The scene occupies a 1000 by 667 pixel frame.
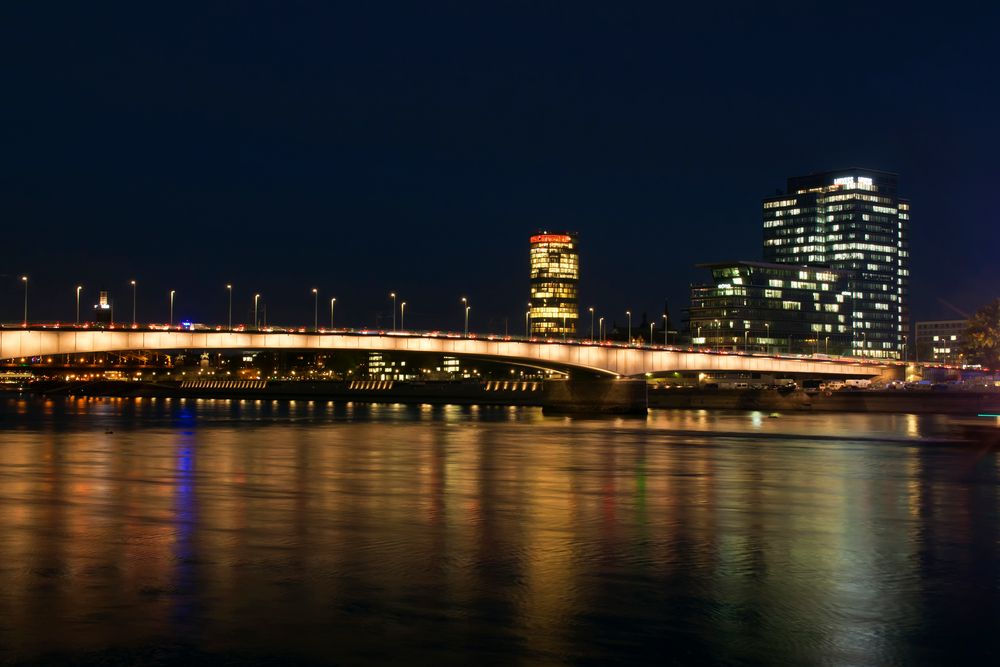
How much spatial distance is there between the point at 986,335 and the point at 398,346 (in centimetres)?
10097

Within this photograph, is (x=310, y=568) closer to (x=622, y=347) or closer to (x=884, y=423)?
(x=884, y=423)

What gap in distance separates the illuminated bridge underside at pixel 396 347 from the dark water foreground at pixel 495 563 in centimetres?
6098

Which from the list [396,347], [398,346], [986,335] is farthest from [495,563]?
[986,335]

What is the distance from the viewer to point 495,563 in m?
23.4

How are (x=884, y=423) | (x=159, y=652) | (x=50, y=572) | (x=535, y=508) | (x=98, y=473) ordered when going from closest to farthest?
(x=159, y=652), (x=50, y=572), (x=535, y=508), (x=98, y=473), (x=884, y=423)

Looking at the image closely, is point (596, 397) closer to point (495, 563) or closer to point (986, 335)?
point (986, 335)

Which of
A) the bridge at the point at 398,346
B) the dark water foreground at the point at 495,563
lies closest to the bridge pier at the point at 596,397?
the bridge at the point at 398,346

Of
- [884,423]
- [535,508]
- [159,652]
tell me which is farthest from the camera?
[884,423]

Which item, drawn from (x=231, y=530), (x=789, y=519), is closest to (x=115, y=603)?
(x=231, y=530)

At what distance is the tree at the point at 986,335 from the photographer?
18038 centimetres

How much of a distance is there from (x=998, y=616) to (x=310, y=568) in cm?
1258

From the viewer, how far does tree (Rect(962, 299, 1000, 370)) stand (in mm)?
180375

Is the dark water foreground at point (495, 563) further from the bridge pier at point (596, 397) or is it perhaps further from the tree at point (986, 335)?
the tree at point (986, 335)

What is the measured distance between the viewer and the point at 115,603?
18953 mm
